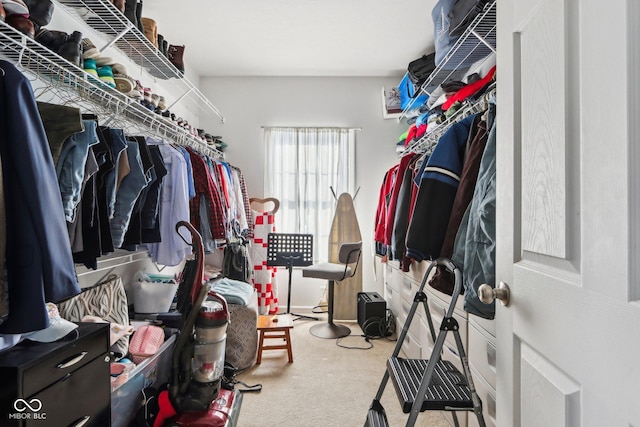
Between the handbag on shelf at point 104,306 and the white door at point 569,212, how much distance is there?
164 cm

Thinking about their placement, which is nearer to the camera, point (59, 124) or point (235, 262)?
point (59, 124)

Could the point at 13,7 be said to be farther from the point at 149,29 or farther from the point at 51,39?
the point at 149,29

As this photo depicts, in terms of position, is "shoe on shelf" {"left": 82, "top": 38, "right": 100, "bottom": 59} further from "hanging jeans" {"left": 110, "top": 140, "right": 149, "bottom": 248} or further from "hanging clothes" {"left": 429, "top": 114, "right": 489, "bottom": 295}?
"hanging clothes" {"left": 429, "top": 114, "right": 489, "bottom": 295}

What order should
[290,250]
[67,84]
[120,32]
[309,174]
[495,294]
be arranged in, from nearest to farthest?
[495,294], [67,84], [120,32], [290,250], [309,174]

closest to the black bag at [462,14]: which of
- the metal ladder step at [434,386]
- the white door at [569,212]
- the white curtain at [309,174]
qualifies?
the white door at [569,212]

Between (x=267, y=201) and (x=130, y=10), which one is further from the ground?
(x=130, y=10)

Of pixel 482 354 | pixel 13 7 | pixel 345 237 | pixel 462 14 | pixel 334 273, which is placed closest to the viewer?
pixel 13 7

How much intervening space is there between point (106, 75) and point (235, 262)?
1.88m

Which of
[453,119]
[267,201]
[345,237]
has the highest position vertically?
[453,119]

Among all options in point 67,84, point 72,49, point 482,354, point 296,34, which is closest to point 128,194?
point 67,84

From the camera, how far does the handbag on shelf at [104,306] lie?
5.51 ft

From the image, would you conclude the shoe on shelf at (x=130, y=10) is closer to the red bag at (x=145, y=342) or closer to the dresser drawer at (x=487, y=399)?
the red bag at (x=145, y=342)

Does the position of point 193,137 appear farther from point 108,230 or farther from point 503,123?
point 503,123

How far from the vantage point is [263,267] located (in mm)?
3777
